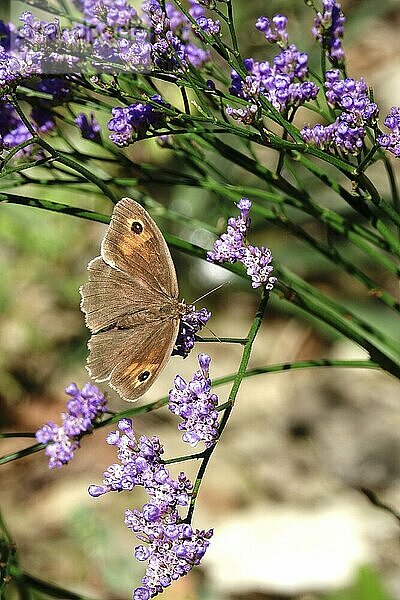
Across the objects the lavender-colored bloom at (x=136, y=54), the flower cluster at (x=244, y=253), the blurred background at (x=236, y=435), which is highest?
the blurred background at (x=236, y=435)

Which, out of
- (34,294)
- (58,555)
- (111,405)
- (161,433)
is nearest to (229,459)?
(161,433)

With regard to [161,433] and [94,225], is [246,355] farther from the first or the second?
[94,225]

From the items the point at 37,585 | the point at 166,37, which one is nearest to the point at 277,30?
the point at 166,37

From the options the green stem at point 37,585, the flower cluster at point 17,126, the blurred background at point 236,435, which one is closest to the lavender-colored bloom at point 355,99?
the flower cluster at point 17,126

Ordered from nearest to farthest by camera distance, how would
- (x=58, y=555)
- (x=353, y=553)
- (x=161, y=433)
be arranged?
(x=353, y=553) < (x=58, y=555) < (x=161, y=433)

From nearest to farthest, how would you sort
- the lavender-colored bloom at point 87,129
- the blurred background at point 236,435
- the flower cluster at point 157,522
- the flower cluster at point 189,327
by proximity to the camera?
the flower cluster at point 157,522 → the flower cluster at point 189,327 → the lavender-colored bloom at point 87,129 → the blurred background at point 236,435

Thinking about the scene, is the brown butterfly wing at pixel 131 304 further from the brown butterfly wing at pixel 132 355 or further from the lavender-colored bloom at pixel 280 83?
the lavender-colored bloom at pixel 280 83
